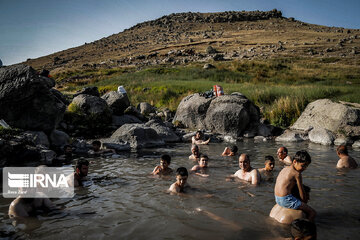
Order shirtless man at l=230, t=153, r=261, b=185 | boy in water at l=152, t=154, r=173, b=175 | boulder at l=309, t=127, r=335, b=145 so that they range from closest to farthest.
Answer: shirtless man at l=230, t=153, r=261, b=185 < boy in water at l=152, t=154, r=173, b=175 < boulder at l=309, t=127, r=335, b=145

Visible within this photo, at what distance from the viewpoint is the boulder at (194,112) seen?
55.4 feet

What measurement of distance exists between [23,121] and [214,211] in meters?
9.15

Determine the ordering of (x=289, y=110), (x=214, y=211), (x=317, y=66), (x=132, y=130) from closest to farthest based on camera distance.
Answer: (x=214, y=211) < (x=132, y=130) < (x=289, y=110) < (x=317, y=66)

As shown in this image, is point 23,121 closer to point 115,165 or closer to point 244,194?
point 115,165

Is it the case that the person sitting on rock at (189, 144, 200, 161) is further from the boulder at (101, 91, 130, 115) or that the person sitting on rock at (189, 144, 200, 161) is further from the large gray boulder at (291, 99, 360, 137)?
the boulder at (101, 91, 130, 115)

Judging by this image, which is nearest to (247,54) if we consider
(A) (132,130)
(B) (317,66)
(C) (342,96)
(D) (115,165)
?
(B) (317,66)

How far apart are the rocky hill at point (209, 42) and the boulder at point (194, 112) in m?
29.0

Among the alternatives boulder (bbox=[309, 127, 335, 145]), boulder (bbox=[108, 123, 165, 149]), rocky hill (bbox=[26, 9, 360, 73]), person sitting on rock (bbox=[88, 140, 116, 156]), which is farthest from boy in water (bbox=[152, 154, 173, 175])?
rocky hill (bbox=[26, 9, 360, 73])

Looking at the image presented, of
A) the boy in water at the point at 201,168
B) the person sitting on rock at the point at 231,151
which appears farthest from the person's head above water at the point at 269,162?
the person sitting on rock at the point at 231,151

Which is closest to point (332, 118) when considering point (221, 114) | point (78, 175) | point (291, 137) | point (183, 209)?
point (291, 137)

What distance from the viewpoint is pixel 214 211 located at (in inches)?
198

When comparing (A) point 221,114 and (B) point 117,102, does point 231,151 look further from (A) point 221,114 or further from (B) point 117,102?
(B) point 117,102

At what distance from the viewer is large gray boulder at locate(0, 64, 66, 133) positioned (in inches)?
414

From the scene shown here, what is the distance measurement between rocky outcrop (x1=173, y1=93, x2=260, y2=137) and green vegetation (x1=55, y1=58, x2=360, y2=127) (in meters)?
1.90
